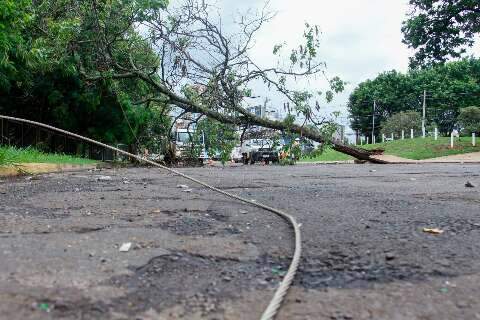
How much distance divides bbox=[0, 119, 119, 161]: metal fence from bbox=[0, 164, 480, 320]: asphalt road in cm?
716

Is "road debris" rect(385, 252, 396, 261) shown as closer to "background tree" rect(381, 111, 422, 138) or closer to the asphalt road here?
the asphalt road

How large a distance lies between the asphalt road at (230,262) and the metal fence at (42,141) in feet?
23.5

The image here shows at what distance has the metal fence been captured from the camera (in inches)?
396

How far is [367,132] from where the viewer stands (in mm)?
54781

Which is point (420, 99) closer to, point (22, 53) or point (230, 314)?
point (22, 53)

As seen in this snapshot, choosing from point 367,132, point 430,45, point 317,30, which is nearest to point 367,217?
point 317,30

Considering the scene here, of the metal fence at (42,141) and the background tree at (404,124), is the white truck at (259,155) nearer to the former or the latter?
the metal fence at (42,141)

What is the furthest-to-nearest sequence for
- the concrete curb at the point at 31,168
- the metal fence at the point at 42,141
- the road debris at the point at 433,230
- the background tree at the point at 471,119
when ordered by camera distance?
the background tree at the point at 471,119, the metal fence at the point at 42,141, the concrete curb at the point at 31,168, the road debris at the point at 433,230

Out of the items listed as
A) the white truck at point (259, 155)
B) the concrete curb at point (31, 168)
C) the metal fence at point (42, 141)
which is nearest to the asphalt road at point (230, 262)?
the concrete curb at point (31, 168)

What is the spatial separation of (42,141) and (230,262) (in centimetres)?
1118

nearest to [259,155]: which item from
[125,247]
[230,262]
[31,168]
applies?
[31,168]

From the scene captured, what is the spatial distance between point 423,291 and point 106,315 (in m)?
0.99

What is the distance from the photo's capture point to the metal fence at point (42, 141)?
33.0ft

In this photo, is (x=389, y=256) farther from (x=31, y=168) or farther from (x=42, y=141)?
(x=42, y=141)
